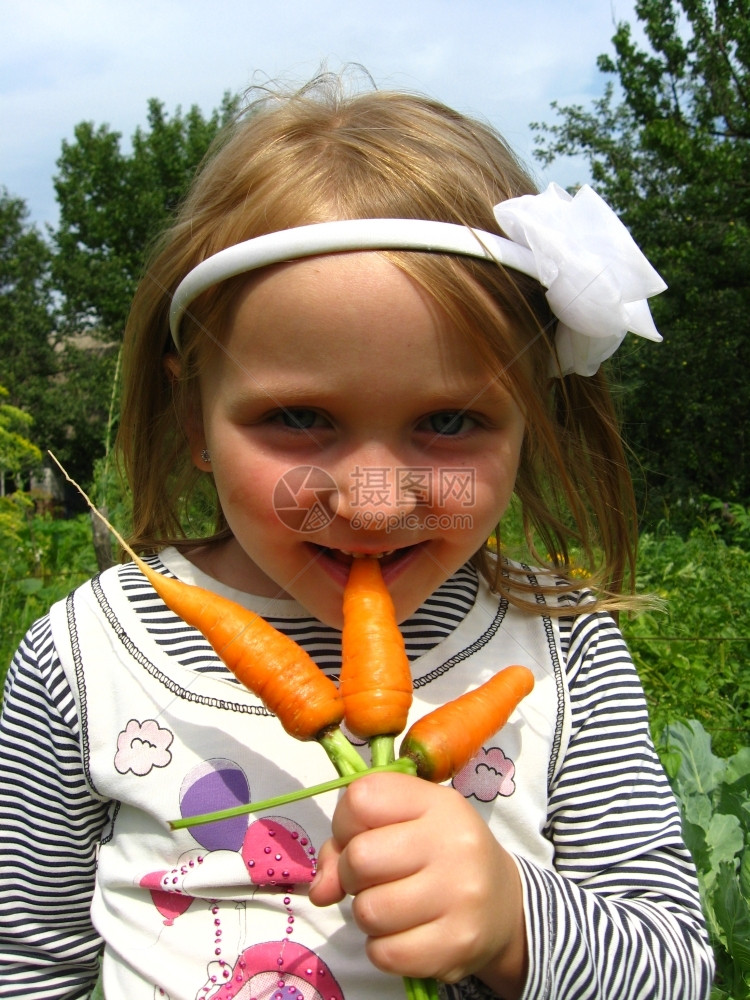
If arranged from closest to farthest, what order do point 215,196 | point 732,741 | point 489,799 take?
point 489,799 → point 215,196 → point 732,741

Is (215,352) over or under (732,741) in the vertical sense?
over

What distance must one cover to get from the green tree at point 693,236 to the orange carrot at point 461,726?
478 inches

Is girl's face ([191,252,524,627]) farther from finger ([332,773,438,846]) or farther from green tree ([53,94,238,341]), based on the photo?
green tree ([53,94,238,341])

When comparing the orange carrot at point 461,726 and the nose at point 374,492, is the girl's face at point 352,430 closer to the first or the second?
the nose at point 374,492

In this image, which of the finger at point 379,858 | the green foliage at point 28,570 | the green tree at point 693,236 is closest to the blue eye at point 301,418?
the finger at point 379,858

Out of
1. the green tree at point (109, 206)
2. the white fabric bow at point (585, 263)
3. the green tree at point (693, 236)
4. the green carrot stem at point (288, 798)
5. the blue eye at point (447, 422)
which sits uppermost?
the green tree at point (109, 206)

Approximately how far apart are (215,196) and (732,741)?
267 centimetres

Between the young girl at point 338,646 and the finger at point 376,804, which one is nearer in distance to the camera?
the finger at point 376,804

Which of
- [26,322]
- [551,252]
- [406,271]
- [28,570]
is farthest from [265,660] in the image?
[26,322]

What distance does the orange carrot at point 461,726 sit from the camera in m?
1.10

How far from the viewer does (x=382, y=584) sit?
1250mm

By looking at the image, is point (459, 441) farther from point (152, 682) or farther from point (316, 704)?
point (152, 682)

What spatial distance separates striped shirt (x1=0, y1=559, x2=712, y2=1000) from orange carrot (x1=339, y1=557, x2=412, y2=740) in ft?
0.89

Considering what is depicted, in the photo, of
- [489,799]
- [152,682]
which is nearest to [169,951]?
[152,682]
